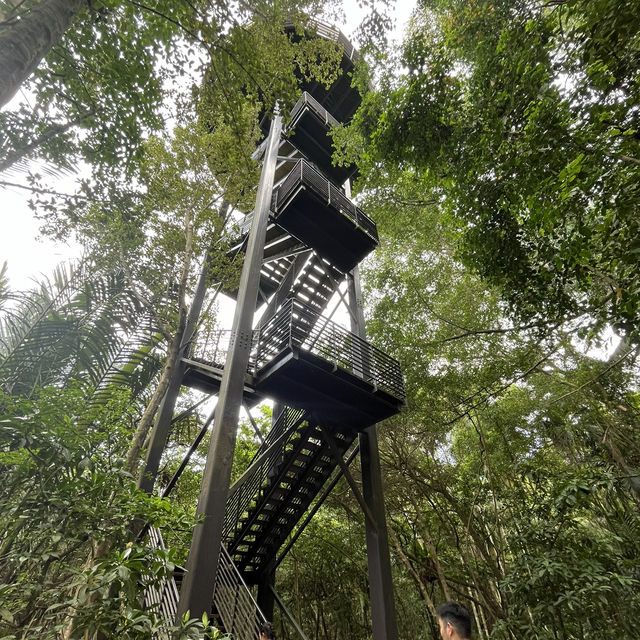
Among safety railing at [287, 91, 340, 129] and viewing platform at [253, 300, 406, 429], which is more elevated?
safety railing at [287, 91, 340, 129]

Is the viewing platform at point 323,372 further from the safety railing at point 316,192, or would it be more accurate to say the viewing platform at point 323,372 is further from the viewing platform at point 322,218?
the safety railing at point 316,192

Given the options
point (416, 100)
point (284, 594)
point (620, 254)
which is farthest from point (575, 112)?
point (284, 594)

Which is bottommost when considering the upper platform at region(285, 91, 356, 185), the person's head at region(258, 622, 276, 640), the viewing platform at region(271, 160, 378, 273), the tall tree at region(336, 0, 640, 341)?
the person's head at region(258, 622, 276, 640)

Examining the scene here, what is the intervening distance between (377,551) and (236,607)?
2.10 m

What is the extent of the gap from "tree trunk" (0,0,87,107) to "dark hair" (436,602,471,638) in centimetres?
A: 414

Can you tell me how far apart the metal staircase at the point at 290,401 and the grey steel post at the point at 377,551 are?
0.02 meters

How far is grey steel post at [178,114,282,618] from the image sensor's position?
3611 millimetres

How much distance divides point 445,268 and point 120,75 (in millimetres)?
8732

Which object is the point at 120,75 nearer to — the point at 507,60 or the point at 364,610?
the point at 507,60

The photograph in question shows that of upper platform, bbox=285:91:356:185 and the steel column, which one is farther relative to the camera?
upper platform, bbox=285:91:356:185

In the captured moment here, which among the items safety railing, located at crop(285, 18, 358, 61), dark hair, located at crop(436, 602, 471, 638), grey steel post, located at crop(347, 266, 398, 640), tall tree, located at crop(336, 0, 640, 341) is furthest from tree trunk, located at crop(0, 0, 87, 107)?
safety railing, located at crop(285, 18, 358, 61)

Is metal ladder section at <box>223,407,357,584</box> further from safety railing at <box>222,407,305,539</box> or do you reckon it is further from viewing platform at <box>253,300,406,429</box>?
viewing platform at <box>253,300,406,429</box>

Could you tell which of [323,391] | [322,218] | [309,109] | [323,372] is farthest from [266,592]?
[309,109]

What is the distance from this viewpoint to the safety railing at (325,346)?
5.39m
